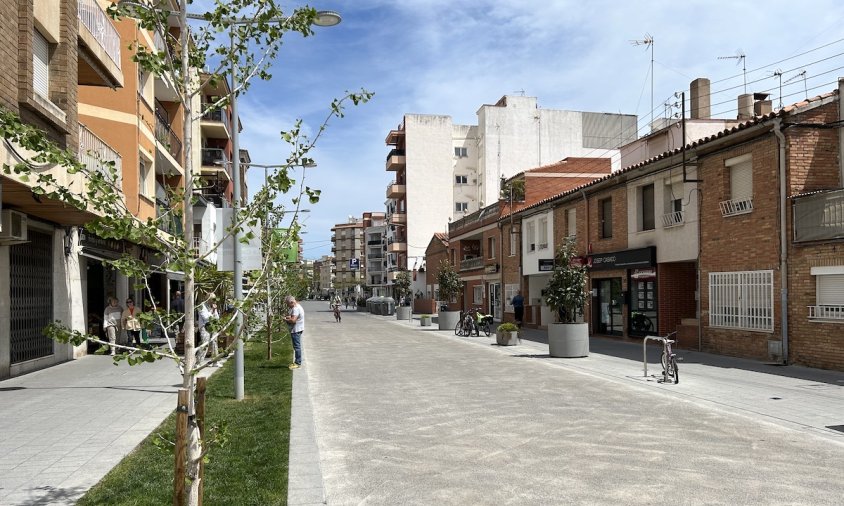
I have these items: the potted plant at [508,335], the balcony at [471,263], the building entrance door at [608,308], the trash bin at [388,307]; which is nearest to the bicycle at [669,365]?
the potted plant at [508,335]

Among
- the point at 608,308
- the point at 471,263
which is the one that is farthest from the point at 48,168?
the point at 471,263

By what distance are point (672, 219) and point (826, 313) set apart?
6.73 m

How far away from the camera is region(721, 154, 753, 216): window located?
16.8 meters

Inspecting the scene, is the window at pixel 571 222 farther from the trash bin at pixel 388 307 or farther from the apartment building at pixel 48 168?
the trash bin at pixel 388 307

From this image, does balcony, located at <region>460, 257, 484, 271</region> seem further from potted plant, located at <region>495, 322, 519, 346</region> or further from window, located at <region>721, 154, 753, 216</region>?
window, located at <region>721, 154, 753, 216</region>

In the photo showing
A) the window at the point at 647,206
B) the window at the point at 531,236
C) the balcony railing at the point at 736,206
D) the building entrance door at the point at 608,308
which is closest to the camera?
the balcony railing at the point at 736,206

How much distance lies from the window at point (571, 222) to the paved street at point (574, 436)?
1308 centimetres

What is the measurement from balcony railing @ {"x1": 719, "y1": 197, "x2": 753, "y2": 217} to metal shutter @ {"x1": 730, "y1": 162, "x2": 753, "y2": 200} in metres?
0.15

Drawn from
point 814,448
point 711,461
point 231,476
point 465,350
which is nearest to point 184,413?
point 231,476

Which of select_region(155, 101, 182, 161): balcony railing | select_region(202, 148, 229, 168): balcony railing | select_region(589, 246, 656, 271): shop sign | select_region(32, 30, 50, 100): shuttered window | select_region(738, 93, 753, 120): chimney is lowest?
select_region(589, 246, 656, 271): shop sign

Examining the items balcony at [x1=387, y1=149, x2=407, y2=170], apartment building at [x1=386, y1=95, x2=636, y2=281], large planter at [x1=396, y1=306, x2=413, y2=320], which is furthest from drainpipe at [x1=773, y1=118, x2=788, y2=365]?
balcony at [x1=387, y1=149, x2=407, y2=170]

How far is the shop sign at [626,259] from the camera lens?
21.4m

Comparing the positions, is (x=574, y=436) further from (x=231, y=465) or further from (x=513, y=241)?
(x=513, y=241)

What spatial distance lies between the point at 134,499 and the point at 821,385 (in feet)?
38.4
